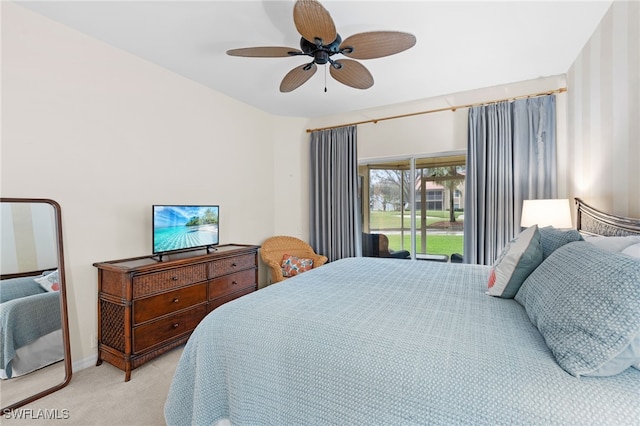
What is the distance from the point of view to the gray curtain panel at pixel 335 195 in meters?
4.19

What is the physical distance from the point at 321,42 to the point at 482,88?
2392 millimetres

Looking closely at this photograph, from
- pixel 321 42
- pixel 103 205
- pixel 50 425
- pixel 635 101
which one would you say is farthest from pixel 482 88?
pixel 50 425

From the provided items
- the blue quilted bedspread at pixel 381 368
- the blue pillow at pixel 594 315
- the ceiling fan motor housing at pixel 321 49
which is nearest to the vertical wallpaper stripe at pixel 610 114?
the blue pillow at pixel 594 315

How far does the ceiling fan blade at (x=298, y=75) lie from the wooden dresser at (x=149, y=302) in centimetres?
176

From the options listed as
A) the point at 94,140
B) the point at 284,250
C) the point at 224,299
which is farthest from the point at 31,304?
the point at 284,250

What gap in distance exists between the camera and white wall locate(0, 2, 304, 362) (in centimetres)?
207

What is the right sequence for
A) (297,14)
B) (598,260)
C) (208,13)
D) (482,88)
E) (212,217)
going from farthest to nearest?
(482,88)
(212,217)
(208,13)
(297,14)
(598,260)

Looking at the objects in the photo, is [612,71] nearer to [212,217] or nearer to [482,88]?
[482,88]

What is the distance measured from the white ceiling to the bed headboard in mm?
1416

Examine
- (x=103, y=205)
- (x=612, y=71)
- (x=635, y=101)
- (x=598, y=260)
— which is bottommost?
(x=598, y=260)

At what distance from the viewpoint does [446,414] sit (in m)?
0.88

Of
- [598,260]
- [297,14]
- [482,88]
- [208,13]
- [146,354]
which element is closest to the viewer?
[598,260]

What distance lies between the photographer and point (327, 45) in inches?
80.1

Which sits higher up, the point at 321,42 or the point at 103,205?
the point at 321,42
